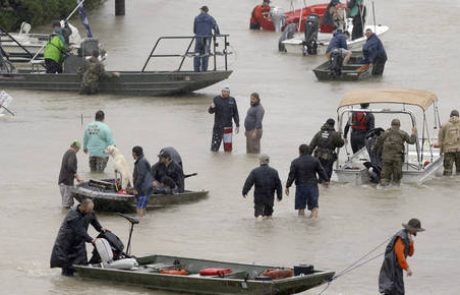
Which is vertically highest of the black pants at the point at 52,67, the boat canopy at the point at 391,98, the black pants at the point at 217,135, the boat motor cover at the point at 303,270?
the boat canopy at the point at 391,98

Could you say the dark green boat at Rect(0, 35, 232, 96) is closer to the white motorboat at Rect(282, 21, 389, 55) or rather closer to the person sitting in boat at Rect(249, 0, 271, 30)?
the white motorboat at Rect(282, 21, 389, 55)

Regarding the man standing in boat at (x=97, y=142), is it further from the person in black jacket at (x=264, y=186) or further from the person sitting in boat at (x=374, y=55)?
the person sitting in boat at (x=374, y=55)

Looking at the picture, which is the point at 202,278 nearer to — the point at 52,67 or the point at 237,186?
the point at 237,186

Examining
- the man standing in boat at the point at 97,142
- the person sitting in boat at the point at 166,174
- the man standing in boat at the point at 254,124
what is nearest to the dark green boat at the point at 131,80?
the man standing in boat at the point at 254,124

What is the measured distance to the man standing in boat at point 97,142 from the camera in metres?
26.8

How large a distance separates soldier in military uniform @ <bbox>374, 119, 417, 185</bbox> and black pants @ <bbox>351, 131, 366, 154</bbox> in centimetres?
194

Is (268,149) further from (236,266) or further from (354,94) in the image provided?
(236,266)

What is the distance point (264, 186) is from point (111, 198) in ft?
7.38

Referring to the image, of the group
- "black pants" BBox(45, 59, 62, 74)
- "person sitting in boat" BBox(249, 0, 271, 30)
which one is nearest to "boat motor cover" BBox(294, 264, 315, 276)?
"black pants" BBox(45, 59, 62, 74)

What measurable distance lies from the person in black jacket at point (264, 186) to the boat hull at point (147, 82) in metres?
12.9

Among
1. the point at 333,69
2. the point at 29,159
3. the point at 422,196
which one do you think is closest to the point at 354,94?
the point at 422,196

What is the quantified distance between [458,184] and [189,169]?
4.60 meters

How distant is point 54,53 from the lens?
37688 millimetres

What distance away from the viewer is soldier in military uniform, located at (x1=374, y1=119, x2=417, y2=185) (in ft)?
85.8
